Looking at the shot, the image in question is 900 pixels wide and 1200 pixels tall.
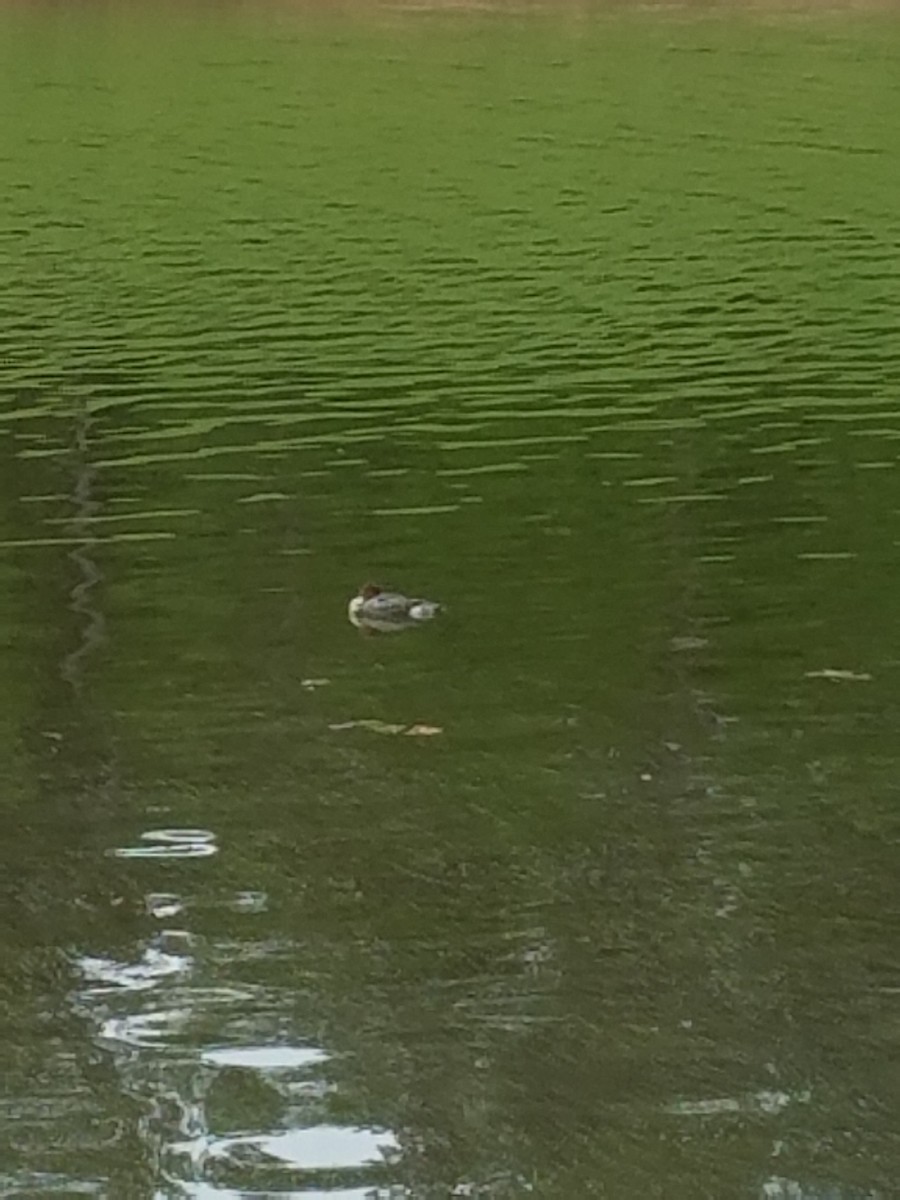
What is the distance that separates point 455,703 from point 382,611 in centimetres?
137

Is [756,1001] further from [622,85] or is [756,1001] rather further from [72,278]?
[622,85]

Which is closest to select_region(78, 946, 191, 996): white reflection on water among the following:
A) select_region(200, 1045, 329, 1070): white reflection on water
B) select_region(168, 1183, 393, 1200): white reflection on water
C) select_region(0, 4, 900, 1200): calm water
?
select_region(0, 4, 900, 1200): calm water

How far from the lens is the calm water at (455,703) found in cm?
787

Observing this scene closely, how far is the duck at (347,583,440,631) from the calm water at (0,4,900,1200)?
136mm

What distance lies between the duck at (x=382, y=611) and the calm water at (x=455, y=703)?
136 millimetres

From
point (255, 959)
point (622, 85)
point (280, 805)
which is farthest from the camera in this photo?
point (622, 85)

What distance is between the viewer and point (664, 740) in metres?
11.4

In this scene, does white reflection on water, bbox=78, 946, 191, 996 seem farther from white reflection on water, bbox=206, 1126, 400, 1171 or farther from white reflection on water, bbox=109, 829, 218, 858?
white reflection on water, bbox=206, 1126, 400, 1171

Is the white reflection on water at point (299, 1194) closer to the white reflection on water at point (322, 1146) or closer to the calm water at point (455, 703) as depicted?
the calm water at point (455, 703)

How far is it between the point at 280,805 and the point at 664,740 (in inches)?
76.9

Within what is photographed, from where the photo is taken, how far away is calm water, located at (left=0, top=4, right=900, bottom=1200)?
7.87 meters

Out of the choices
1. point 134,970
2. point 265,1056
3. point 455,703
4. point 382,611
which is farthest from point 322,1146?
point 382,611

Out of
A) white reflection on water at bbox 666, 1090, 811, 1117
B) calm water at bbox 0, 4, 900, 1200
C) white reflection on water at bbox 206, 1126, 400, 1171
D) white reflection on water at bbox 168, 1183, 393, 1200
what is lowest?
calm water at bbox 0, 4, 900, 1200

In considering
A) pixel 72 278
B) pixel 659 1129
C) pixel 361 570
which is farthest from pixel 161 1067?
pixel 72 278
